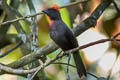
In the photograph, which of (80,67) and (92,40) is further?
(92,40)

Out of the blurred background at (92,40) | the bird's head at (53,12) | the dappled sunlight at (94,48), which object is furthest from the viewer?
the dappled sunlight at (94,48)

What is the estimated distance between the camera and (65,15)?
3051mm

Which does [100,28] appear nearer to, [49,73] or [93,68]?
[93,68]

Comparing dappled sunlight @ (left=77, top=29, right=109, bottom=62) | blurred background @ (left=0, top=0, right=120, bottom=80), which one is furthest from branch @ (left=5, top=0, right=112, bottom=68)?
dappled sunlight @ (left=77, top=29, right=109, bottom=62)

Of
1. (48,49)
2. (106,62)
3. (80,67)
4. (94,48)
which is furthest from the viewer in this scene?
(94,48)

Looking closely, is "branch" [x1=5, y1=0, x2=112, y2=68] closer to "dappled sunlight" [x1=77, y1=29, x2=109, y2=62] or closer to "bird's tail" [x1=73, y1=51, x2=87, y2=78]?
"bird's tail" [x1=73, y1=51, x2=87, y2=78]

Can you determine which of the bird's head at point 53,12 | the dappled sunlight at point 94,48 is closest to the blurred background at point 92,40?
the dappled sunlight at point 94,48

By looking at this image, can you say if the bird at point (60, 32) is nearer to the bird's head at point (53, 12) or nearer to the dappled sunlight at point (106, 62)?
the bird's head at point (53, 12)

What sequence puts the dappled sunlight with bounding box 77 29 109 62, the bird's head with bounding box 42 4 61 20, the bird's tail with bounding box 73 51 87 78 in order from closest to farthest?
the bird's tail with bounding box 73 51 87 78, the bird's head with bounding box 42 4 61 20, the dappled sunlight with bounding box 77 29 109 62

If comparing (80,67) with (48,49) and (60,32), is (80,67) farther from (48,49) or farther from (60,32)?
(48,49)

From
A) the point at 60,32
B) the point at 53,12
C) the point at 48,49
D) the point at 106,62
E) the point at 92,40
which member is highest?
the point at 53,12

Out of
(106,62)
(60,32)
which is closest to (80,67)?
(60,32)

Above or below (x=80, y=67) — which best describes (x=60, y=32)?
above

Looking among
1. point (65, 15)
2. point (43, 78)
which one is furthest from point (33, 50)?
point (65, 15)
